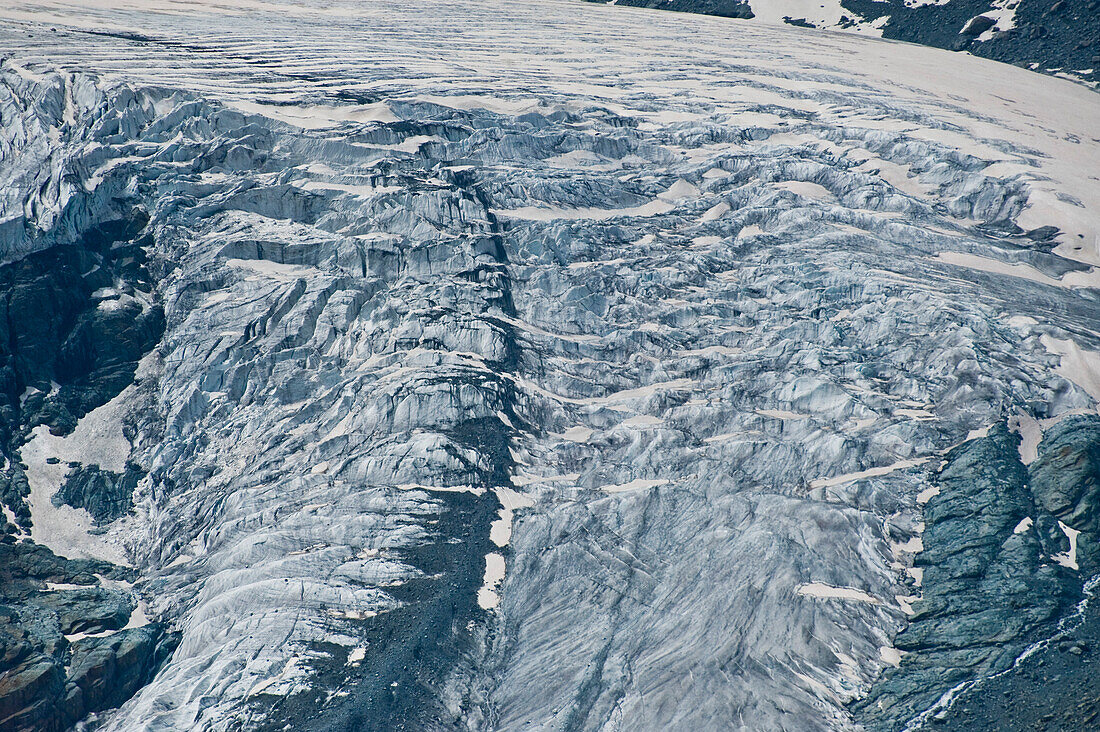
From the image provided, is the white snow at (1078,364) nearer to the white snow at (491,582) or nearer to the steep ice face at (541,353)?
the steep ice face at (541,353)

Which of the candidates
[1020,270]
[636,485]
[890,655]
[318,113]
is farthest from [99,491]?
[1020,270]

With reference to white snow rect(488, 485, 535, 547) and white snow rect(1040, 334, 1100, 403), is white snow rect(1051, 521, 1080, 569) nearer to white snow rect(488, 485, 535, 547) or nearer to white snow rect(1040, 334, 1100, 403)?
white snow rect(1040, 334, 1100, 403)

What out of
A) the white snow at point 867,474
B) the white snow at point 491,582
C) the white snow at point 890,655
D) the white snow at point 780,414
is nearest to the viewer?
the white snow at point 890,655

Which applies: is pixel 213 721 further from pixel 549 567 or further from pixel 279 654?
pixel 549 567

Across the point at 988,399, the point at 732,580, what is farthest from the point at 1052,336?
the point at 732,580

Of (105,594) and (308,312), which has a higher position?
(308,312)

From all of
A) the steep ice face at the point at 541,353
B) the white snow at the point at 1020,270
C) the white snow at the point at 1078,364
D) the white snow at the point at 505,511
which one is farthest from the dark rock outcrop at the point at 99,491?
the white snow at the point at 1078,364

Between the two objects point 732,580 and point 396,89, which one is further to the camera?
point 396,89

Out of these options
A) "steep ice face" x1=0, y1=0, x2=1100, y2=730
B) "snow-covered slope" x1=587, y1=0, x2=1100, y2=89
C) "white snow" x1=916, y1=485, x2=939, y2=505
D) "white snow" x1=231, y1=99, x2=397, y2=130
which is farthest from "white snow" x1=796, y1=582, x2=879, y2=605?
"snow-covered slope" x1=587, y1=0, x2=1100, y2=89

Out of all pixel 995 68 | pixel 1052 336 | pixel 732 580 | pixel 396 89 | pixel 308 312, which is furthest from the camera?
pixel 995 68
